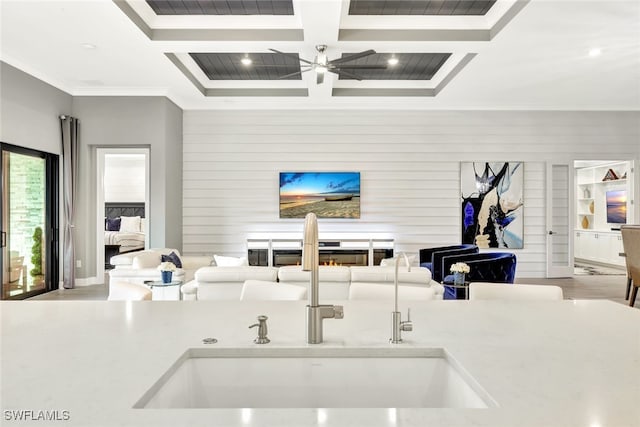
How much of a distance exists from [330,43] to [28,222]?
458 cm

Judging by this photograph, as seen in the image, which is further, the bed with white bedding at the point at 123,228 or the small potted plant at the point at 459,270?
the bed with white bedding at the point at 123,228

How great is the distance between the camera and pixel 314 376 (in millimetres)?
1081

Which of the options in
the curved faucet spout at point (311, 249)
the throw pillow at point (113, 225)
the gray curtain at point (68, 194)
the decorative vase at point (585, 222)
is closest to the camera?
the curved faucet spout at point (311, 249)

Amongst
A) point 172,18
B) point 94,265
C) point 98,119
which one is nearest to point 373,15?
point 172,18

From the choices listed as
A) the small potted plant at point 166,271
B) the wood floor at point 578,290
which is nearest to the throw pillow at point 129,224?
the wood floor at point 578,290

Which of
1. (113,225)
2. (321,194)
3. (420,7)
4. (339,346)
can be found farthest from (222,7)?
(113,225)

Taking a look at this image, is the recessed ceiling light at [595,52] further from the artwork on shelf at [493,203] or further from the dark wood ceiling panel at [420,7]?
the artwork on shelf at [493,203]

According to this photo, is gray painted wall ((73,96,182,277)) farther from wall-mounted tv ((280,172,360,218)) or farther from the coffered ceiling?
wall-mounted tv ((280,172,360,218))

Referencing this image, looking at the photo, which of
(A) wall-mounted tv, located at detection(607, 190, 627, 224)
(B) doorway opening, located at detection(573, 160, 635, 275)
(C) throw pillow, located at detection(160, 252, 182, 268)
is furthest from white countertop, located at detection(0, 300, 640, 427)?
(A) wall-mounted tv, located at detection(607, 190, 627, 224)

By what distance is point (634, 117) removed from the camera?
7387mm

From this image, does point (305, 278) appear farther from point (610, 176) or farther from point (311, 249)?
point (610, 176)

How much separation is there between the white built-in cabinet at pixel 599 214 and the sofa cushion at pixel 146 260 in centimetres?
875

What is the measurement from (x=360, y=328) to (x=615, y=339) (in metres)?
0.70

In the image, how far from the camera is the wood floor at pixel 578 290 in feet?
18.7
